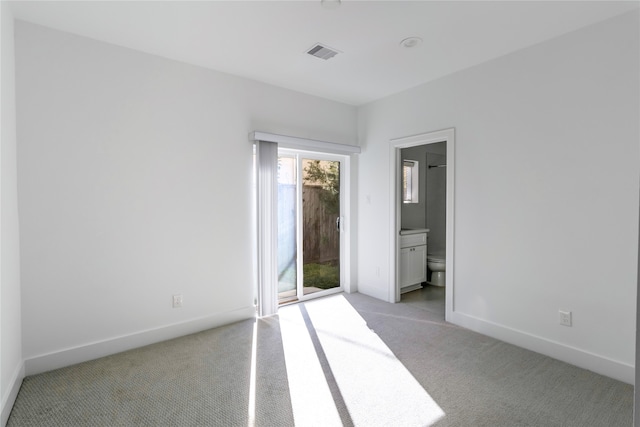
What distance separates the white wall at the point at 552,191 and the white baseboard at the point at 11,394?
11.6 ft

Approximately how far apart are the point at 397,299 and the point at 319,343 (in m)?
1.51

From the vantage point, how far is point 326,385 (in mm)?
2238

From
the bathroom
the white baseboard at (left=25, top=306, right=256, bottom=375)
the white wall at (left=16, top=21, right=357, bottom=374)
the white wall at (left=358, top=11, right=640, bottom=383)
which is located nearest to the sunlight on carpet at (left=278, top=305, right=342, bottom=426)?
the white baseboard at (left=25, top=306, right=256, bottom=375)

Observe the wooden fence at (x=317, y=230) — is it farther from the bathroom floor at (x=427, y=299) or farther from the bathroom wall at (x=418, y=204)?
the bathroom wall at (x=418, y=204)

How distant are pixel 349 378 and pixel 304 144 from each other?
2487mm

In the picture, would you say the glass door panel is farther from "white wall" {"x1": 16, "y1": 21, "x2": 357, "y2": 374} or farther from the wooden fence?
"white wall" {"x1": 16, "y1": 21, "x2": 357, "y2": 374}

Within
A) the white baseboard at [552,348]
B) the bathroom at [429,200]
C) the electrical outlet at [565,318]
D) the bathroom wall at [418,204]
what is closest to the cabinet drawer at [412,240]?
the bathroom at [429,200]

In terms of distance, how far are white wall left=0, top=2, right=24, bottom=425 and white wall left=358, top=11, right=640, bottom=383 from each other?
139 inches

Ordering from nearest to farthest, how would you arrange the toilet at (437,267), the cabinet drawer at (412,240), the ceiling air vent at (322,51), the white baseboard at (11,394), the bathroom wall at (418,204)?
1. the white baseboard at (11,394)
2. the ceiling air vent at (322,51)
3. the cabinet drawer at (412,240)
4. the toilet at (437,267)
5. the bathroom wall at (418,204)

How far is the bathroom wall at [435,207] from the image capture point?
5320mm

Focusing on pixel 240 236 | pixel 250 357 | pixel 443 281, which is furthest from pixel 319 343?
pixel 443 281

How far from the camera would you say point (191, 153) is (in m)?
3.08

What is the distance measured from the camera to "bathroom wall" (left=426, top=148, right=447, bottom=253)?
5320mm

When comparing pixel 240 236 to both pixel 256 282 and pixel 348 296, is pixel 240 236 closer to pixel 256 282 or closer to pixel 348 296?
pixel 256 282
